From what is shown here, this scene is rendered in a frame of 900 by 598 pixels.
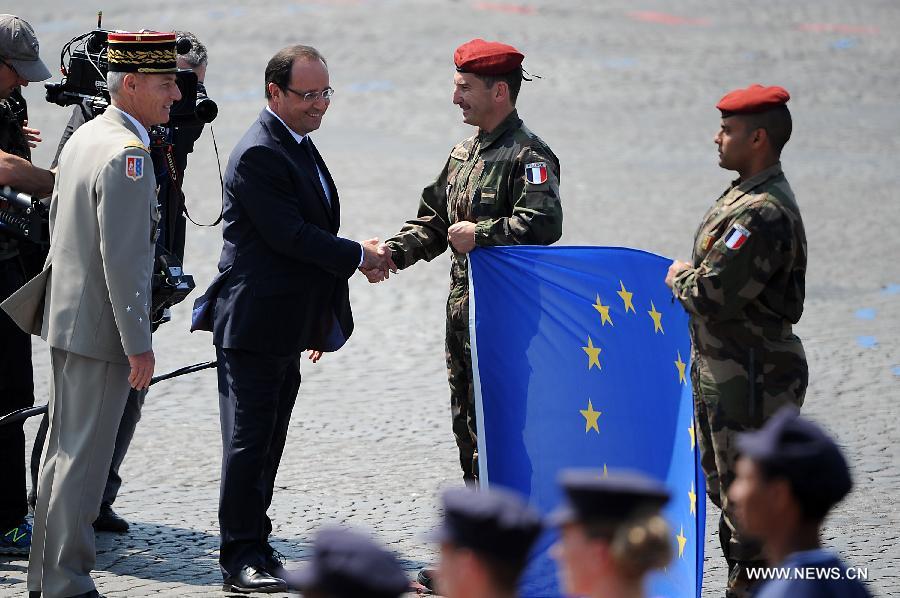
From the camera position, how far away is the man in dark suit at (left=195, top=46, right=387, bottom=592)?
557cm

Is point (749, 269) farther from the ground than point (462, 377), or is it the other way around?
point (749, 269)

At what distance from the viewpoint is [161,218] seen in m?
6.11

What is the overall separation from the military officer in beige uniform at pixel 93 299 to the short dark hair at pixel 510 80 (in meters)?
1.30

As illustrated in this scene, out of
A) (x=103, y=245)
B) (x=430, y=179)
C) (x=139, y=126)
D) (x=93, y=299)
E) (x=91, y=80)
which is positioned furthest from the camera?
(x=430, y=179)

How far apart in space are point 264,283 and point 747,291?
1955 mm

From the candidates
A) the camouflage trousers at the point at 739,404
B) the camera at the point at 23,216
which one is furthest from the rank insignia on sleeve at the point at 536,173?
the camera at the point at 23,216

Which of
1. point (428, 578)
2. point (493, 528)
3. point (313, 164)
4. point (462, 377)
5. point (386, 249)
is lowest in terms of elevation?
point (428, 578)

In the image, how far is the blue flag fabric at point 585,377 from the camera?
209 inches

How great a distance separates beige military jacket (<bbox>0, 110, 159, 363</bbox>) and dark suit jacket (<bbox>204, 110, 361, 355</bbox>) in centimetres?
46

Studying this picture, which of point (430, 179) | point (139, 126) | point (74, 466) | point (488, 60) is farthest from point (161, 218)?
point (430, 179)

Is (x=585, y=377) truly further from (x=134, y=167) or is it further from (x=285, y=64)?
(x=134, y=167)

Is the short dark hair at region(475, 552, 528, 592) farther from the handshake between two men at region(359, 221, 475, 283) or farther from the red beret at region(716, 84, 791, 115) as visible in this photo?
the handshake between two men at region(359, 221, 475, 283)

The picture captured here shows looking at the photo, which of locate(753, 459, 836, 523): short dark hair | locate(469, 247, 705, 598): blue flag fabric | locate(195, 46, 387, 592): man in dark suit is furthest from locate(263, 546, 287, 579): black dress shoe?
locate(753, 459, 836, 523): short dark hair

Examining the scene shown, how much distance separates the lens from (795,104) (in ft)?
56.2
